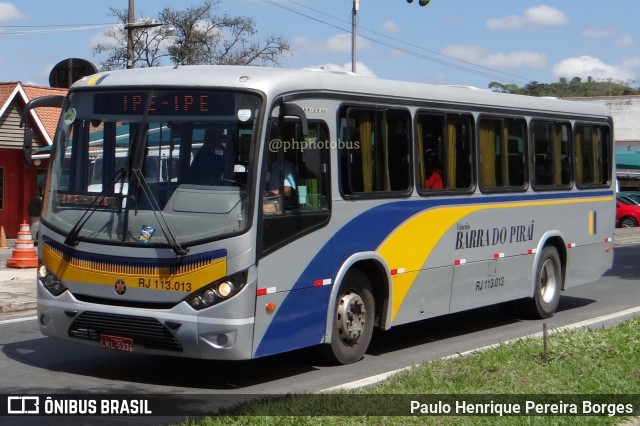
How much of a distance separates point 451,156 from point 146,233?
4573 millimetres

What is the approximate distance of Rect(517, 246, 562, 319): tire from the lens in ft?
48.3

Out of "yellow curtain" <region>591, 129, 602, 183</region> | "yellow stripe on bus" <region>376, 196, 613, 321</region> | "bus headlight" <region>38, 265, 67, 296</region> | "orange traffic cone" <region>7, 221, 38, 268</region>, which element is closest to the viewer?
"bus headlight" <region>38, 265, 67, 296</region>

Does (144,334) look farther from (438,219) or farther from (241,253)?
(438,219)

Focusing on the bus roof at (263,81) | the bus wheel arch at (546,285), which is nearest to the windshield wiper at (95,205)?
the bus roof at (263,81)

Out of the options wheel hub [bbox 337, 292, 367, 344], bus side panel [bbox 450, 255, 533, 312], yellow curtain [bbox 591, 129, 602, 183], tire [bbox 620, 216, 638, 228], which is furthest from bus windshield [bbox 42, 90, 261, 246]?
tire [bbox 620, 216, 638, 228]

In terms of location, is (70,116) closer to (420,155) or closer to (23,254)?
(420,155)

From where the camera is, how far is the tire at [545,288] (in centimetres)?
1471

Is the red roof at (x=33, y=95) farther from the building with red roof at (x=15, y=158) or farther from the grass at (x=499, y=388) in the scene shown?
the grass at (x=499, y=388)

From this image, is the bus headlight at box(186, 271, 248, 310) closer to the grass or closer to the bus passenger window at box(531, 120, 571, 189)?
the grass

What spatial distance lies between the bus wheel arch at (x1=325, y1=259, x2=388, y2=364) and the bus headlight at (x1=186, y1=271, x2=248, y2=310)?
4.89ft

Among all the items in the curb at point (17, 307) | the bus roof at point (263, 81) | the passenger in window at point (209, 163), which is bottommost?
the curb at point (17, 307)

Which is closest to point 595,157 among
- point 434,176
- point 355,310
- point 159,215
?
point 434,176

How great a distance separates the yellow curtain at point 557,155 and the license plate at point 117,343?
7.61 meters

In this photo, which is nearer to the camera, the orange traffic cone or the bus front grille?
the bus front grille
